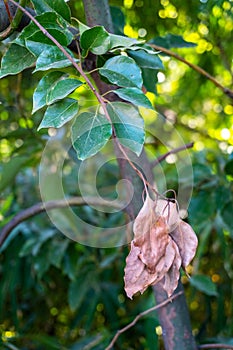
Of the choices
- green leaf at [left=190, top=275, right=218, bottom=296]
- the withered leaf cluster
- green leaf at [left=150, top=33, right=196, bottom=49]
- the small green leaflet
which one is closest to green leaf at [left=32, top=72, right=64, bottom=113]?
the small green leaflet

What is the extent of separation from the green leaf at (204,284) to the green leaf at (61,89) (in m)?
0.59

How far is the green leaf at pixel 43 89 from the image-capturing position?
440 mm

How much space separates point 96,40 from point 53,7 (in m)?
0.05

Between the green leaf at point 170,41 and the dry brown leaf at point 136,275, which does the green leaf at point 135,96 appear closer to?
the dry brown leaf at point 136,275

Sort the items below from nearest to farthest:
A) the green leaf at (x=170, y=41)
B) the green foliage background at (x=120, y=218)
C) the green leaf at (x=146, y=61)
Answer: the green leaf at (x=146, y=61) < the green leaf at (x=170, y=41) < the green foliage background at (x=120, y=218)

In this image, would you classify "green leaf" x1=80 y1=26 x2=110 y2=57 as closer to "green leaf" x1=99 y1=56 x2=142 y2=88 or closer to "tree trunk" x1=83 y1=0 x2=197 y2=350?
"green leaf" x1=99 y1=56 x2=142 y2=88

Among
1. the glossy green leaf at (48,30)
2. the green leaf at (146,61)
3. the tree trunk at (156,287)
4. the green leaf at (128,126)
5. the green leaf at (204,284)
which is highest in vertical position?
the glossy green leaf at (48,30)

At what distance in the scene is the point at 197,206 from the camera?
0.85 m

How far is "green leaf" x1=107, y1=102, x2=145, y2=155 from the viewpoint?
42 centimetres

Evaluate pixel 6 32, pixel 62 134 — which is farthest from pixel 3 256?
pixel 6 32

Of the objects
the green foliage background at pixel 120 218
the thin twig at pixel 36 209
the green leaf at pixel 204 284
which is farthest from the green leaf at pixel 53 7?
the green leaf at pixel 204 284

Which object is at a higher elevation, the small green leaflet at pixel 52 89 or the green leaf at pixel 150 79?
the small green leaflet at pixel 52 89

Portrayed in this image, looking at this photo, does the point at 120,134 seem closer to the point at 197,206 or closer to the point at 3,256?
the point at 197,206

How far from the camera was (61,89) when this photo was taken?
1.39ft
